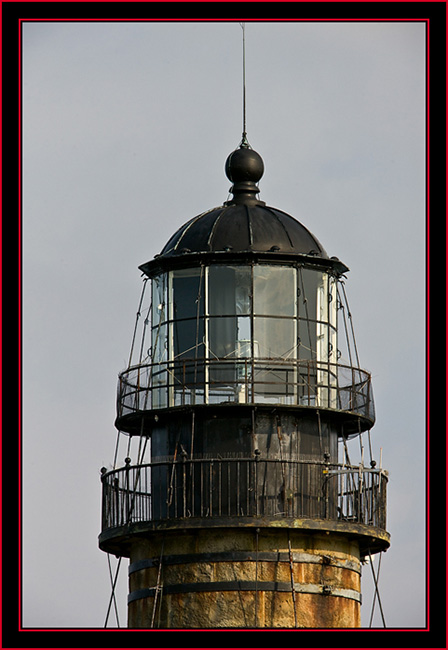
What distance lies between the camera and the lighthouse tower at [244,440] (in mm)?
40250

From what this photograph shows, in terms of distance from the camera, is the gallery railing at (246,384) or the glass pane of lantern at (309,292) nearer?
the gallery railing at (246,384)

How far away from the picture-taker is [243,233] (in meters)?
42.2

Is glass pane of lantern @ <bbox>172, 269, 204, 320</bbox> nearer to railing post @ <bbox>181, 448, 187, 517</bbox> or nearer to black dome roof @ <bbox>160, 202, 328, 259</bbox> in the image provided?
black dome roof @ <bbox>160, 202, 328, 259</bbox>

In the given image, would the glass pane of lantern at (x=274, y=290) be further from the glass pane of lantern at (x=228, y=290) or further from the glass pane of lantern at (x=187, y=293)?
the glass pane of lantern at (x=187, y=293)

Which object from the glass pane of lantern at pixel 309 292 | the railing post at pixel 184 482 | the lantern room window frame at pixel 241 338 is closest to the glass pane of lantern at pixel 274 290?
the lantern room window frame at pixel 241 338

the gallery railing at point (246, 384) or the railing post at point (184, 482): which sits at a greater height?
the gallery railing at point (246, 384)

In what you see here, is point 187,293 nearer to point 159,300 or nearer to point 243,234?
point 159,300

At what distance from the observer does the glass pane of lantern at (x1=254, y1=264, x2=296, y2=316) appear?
42.0 meters

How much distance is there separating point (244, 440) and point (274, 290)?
121 inches

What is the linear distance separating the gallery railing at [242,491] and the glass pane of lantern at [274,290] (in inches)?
121

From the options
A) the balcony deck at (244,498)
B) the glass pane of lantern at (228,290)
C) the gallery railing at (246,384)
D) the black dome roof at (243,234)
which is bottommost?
the balcony deck at (244,498)

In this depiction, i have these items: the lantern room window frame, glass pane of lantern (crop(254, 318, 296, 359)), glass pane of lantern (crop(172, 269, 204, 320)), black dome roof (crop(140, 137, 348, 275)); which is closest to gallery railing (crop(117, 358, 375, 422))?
the lantern room window frame

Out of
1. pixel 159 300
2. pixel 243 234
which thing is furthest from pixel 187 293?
pixel 243 234
